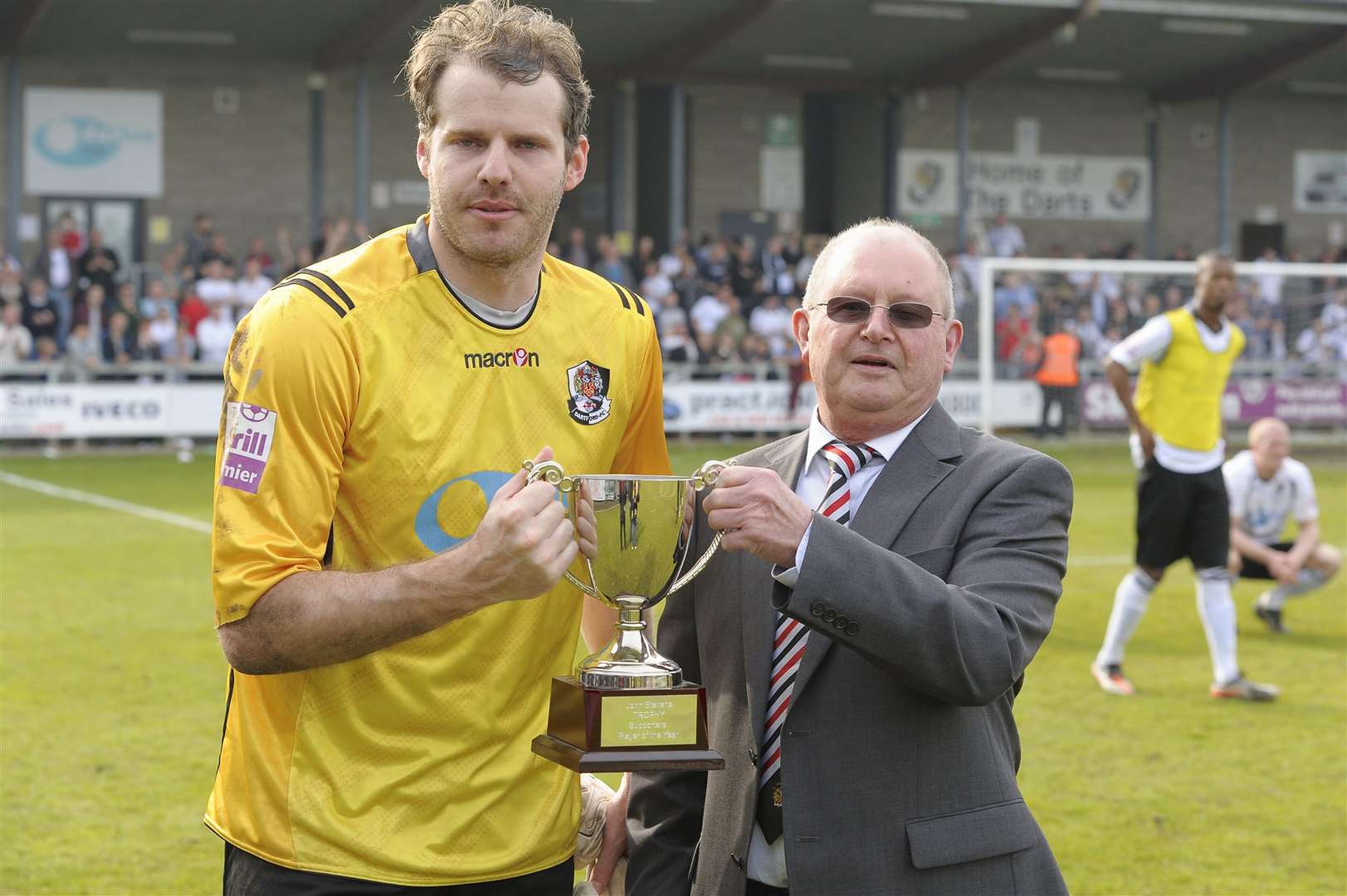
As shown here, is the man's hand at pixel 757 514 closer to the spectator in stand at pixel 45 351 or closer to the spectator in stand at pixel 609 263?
the spectator in stand at pixel 45 351

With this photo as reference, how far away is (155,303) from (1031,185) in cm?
1971

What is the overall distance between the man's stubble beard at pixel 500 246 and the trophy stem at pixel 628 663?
64cm

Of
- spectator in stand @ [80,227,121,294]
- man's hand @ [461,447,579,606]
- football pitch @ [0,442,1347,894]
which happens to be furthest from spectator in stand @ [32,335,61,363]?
man's hand @ [461,447,579,606]

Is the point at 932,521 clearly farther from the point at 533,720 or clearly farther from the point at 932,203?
the point at 932,203

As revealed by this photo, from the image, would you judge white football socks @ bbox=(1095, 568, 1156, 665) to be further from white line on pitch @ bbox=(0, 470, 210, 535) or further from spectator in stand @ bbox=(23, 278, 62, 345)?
spectator in stand @ bbox=(23, 278, 62, 345)

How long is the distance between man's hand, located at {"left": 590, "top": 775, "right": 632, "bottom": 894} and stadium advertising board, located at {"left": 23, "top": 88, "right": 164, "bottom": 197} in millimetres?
26683

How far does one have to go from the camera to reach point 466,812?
9.66 ft

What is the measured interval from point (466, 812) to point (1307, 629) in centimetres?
934

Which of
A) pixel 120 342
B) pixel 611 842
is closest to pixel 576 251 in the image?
pixel 120 342

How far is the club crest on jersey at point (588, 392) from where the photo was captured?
3.08 m

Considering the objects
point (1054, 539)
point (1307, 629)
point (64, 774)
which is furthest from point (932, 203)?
point (1054, 539)

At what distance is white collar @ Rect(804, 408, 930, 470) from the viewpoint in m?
3.04

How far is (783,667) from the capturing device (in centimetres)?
299

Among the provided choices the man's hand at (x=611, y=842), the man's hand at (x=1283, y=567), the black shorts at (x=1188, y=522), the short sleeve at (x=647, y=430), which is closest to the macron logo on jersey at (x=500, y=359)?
the short sleeve at (x=647, y=430)
